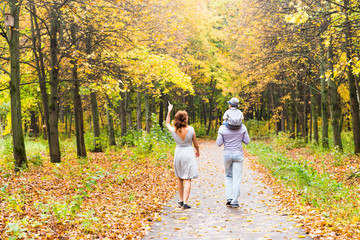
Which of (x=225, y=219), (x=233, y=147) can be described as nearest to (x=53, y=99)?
(x=233, y=147)

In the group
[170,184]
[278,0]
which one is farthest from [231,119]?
[278,0]

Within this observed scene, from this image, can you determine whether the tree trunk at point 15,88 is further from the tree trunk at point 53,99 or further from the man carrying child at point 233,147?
the man carrying child at point 233,147

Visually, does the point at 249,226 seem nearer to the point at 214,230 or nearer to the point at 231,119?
the point at 214,230

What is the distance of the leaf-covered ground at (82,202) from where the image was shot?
17.5 feet

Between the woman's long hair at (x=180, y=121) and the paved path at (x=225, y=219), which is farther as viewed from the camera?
the woman's long hair at (x=180, y=121)

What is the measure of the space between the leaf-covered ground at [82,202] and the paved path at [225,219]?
17.5 inches

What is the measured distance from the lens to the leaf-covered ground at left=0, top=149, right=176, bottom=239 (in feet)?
17.5

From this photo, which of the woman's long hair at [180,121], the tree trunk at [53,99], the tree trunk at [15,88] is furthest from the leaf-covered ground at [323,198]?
the tree trunk at [15,88]

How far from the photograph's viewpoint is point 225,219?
635 cm

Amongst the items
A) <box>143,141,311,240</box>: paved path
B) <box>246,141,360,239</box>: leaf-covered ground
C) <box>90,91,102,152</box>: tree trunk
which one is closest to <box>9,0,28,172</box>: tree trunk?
<box>143,141,311,240</box>: paved path

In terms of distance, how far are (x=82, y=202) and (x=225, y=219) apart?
10.6 ft

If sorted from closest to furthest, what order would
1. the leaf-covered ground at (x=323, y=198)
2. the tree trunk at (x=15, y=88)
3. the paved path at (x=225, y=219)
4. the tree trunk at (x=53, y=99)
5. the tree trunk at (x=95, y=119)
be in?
the leaf-covered ground at (x=323, y=198)
the paved path at (x=225, y=219)
the tree trunk at (x=15, y=88)
the tree trunk at (x=53, y=99)
the tree trunk at (x=95, y=119)

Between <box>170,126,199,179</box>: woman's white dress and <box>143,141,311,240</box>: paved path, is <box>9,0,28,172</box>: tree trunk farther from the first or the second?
<box>170,126,199,179</box>: woman's white dress

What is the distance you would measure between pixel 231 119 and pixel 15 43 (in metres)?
7.61
